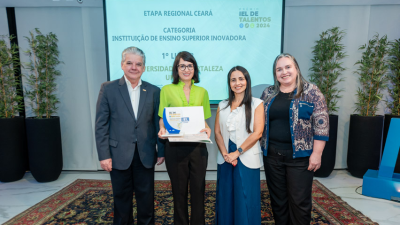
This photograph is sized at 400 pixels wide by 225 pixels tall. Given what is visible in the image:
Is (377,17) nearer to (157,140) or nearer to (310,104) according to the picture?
(310,104)

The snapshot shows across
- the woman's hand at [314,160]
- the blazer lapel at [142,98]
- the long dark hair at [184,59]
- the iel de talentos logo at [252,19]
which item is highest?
the iel de talentos logo at [252,19]

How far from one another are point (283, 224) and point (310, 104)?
3.45ft

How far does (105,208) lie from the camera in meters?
2.59

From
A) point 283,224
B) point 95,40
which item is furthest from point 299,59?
point 95,40

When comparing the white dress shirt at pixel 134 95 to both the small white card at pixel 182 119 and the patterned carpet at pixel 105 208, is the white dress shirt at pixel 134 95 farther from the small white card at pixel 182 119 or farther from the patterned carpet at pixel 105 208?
the patterned carpet at pixel 105 208

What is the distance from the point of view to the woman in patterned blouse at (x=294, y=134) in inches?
67.8

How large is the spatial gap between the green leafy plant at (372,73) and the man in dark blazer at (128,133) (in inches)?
132

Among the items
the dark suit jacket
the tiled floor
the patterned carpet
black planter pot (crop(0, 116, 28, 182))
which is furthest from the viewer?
black planter pot (crop(0, 116, 28, 182))

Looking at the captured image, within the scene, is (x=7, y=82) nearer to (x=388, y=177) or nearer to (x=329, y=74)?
(x=329, y=74)

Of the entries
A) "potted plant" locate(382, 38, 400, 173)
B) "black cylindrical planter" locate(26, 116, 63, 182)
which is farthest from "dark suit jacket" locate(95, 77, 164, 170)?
"potted plant" locate(382, 38, 400, 173)

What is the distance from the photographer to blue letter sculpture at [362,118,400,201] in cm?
271

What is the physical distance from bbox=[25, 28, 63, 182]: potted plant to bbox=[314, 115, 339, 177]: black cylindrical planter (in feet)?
13.8

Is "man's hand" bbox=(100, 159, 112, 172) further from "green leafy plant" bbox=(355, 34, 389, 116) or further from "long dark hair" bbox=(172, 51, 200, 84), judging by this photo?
"green leafy plant" bbox=(355, 34, 389, 116)

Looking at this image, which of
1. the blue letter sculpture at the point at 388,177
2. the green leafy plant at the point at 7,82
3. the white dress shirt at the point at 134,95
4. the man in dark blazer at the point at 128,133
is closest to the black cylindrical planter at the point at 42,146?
the green leafy plant at the point at 7,82
